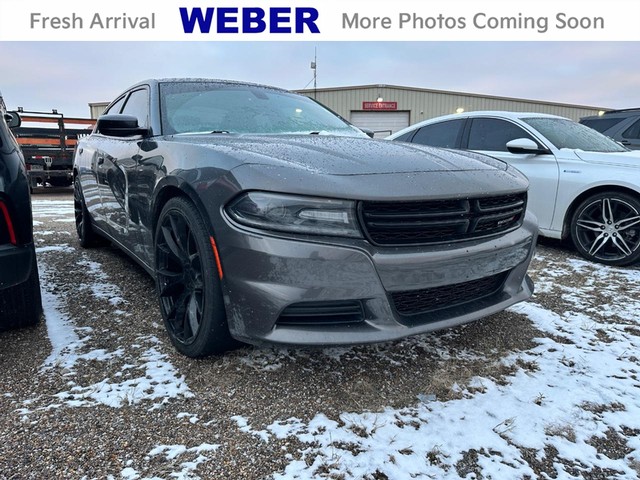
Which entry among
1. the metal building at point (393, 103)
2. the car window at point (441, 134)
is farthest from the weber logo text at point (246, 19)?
the metal building at point (393, 103)

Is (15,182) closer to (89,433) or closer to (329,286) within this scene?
(89,433)

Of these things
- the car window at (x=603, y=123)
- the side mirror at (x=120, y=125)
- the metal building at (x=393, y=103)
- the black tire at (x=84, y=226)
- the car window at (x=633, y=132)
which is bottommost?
the black tire at (x=84, y=226)

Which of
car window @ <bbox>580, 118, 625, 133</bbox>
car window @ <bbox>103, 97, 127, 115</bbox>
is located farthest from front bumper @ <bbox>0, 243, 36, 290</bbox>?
car window @ <bbox>580, 118, 625, 133</bbox>

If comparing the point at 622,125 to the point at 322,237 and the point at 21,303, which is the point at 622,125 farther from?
the point at 21,303

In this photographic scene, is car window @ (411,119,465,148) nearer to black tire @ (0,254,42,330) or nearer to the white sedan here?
the white sedan

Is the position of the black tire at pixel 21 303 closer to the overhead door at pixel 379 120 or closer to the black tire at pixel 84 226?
the black tire at pixel 84 226

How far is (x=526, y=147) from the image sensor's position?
433 cm

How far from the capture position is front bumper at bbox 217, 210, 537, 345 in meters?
1.66

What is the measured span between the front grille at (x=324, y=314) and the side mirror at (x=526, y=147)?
342 cm

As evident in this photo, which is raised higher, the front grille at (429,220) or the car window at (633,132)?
the car window at (633,132)

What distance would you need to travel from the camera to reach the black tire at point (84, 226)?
4.32 metres

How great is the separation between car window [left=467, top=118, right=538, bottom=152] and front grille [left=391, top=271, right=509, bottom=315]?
3082 millimetres

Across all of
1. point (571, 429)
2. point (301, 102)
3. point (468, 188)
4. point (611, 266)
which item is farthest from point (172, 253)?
point (611, 266)

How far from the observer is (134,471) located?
145 centimetres
